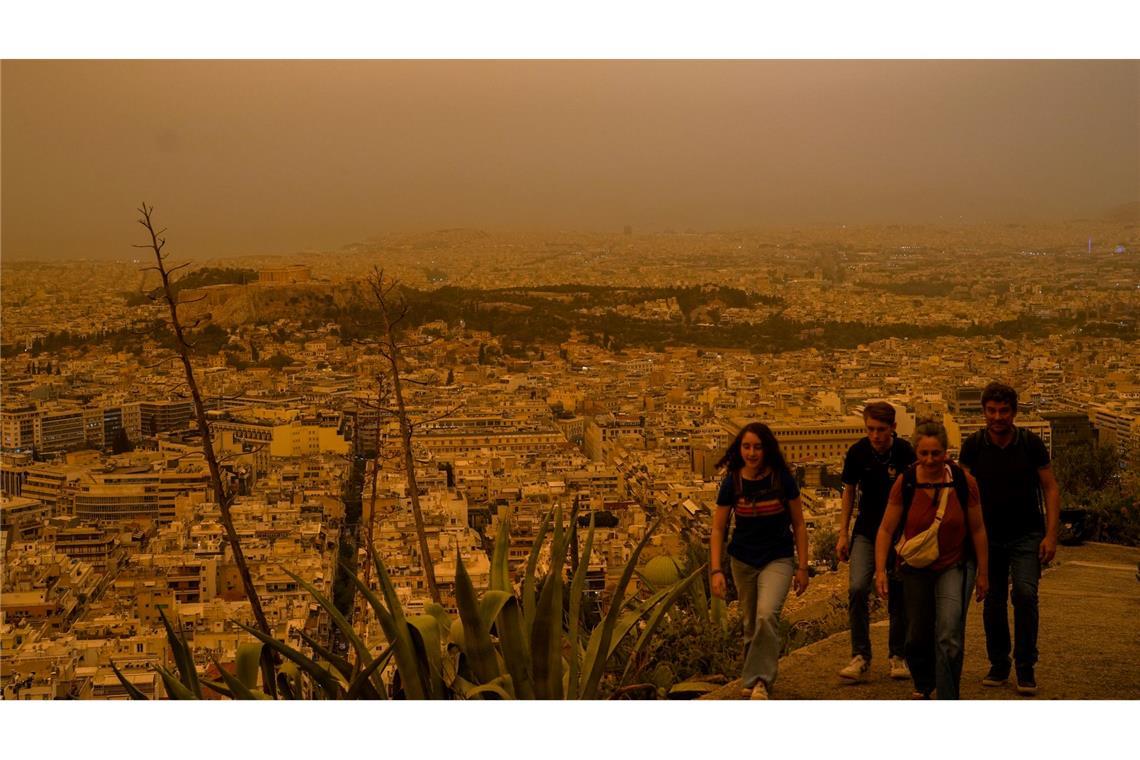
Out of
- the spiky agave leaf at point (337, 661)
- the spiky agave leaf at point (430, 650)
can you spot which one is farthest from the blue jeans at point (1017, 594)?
the spiky agave leaf at point (337, 661)

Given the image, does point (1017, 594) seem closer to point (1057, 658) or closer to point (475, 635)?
point (1057, 658)

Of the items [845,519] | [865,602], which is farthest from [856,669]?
[845,519]

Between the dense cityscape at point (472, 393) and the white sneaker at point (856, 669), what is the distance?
6.63 feet

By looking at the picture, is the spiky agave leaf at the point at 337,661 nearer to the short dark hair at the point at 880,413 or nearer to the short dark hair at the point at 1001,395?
the short dark hair at the point at 880,413

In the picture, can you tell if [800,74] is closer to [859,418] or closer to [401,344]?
[859,418]

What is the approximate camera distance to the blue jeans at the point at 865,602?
2977 millimetres

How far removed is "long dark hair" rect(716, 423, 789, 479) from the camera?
284 cm

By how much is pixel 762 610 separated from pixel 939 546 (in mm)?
461

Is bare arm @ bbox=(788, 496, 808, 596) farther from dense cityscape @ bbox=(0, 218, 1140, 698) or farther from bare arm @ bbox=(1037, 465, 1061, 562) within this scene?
dense cityscape @ bbox=(0, 218, 1140, 698)

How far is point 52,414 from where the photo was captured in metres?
6.09

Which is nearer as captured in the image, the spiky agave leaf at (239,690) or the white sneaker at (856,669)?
the spiky agave leaf at (239,690)

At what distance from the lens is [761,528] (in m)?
2.85

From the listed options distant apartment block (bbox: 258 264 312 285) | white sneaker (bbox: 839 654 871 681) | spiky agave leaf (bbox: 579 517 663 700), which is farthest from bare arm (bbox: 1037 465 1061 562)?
distant apartment block (bbox: 258 264 312 285)
